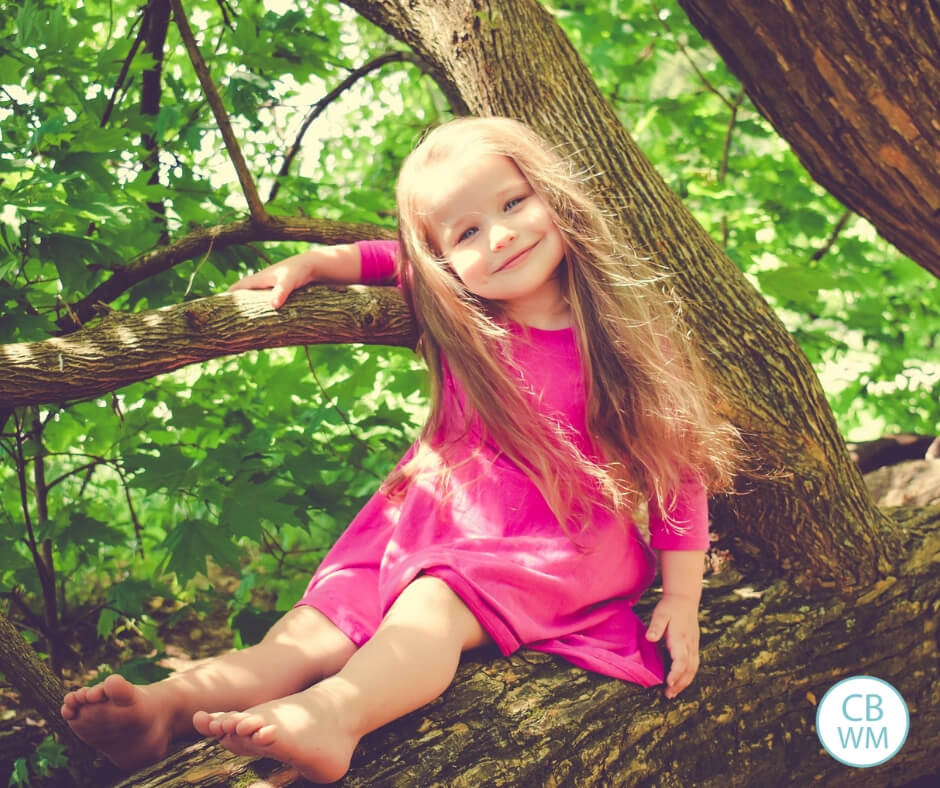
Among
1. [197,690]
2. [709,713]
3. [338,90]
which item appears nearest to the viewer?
[197,690]

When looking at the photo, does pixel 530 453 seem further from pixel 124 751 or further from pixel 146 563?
pixel 146 563

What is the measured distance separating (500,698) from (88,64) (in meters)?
1.87

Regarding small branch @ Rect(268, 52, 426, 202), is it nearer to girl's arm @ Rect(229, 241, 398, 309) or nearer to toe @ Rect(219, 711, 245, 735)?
girl's arm @ Rect(229, 241, 398, 309)

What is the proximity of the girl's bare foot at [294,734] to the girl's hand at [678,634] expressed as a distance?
0.73 m

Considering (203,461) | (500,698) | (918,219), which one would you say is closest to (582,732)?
(500,698)

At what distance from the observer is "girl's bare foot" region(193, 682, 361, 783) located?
1.20 m

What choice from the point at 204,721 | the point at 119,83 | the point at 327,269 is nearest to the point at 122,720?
the point at 204,721

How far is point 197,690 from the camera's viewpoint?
1468 millimetres

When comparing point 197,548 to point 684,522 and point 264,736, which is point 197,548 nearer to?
point 264,736

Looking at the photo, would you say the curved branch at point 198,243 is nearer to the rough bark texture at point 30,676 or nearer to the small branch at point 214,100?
the small branch at point 214,100

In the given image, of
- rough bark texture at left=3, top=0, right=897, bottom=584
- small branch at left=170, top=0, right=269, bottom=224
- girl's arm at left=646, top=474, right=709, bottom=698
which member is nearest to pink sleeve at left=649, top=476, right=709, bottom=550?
girl's arm at left=646, top=474, right=709, bottom=698

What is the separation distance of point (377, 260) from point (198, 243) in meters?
0.48

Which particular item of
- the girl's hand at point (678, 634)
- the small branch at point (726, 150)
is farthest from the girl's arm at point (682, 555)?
the small branch at point (726, 150)

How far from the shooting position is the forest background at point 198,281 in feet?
6.31
